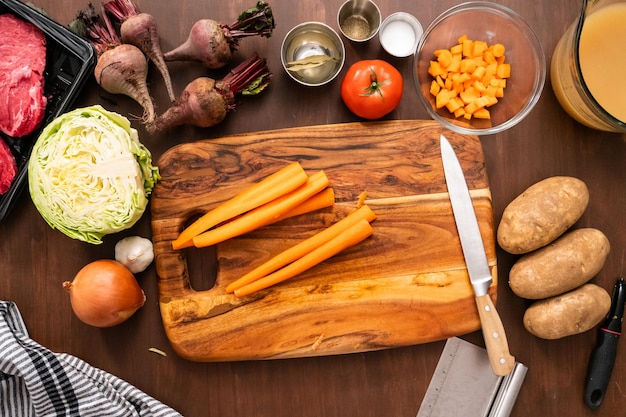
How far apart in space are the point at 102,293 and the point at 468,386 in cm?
123

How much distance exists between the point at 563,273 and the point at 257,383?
1069 mm

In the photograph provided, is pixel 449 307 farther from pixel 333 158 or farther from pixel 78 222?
pixel 78 222

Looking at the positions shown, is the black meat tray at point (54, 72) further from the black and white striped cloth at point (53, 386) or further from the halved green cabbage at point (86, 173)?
the black and white striped cloth at point (53, 386)

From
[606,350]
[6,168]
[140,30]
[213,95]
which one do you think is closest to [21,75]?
[6,168]

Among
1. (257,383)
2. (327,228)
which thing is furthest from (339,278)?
(257,383)

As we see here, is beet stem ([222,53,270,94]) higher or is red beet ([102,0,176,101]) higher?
red beet ([102,0,176,101])

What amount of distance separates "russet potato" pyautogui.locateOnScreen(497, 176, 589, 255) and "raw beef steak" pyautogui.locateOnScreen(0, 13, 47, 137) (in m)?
1.55

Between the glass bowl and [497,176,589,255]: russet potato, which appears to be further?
the glass bowl

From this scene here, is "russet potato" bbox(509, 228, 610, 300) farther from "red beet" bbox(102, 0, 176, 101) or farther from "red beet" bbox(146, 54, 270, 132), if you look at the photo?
"red beet" bbox(102, 0, 176, 101)

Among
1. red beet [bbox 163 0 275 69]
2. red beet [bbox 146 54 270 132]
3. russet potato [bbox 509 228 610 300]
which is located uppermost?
red beet [bbox 163 0 275 69]

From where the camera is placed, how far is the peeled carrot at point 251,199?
1.76 metres

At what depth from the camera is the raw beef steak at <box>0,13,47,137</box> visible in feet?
Answer: 5.82

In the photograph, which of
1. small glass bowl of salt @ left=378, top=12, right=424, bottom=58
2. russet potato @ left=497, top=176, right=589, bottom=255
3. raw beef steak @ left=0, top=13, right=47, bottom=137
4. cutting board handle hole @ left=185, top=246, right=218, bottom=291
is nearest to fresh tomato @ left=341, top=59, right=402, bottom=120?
small glass bowl of salt @ left=378, top=12, right=424, bottom=58

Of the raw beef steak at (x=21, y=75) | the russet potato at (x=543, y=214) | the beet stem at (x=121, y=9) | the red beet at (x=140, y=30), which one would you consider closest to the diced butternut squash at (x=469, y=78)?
the russet potato at (x=543, y=214)
